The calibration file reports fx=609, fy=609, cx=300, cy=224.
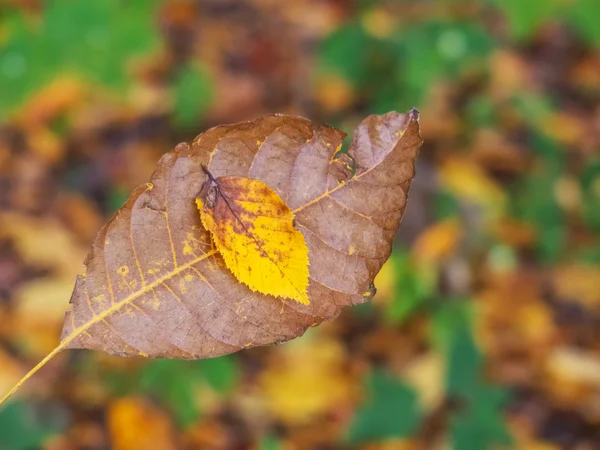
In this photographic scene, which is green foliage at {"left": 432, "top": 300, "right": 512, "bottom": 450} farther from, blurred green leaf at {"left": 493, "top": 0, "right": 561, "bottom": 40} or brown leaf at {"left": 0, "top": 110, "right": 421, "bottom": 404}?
brown leaf at {"left": 0, "top": 110, "right": 421, "bottom": 404}

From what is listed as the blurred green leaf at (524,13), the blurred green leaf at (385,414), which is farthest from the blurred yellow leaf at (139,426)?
the blurred green leaf at (524,13)

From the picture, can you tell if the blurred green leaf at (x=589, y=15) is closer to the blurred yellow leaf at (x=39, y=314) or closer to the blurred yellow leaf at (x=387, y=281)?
the blurred yellow leaf at (x=387, y=281)

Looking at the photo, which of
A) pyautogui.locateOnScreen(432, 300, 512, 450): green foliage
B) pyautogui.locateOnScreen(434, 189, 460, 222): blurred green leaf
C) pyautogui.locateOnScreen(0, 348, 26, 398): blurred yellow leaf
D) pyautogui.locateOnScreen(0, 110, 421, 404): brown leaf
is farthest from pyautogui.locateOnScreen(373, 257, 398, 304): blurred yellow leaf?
pyautogui.locateOnScreen(0, 110, 421, 404): brown leaf

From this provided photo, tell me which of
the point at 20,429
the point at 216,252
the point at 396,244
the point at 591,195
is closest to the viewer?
the point at 216,252

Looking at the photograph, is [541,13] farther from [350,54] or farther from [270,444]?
[270,444]

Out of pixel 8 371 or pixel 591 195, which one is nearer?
pixel 8 371

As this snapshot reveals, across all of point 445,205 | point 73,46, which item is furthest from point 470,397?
point 73,46
